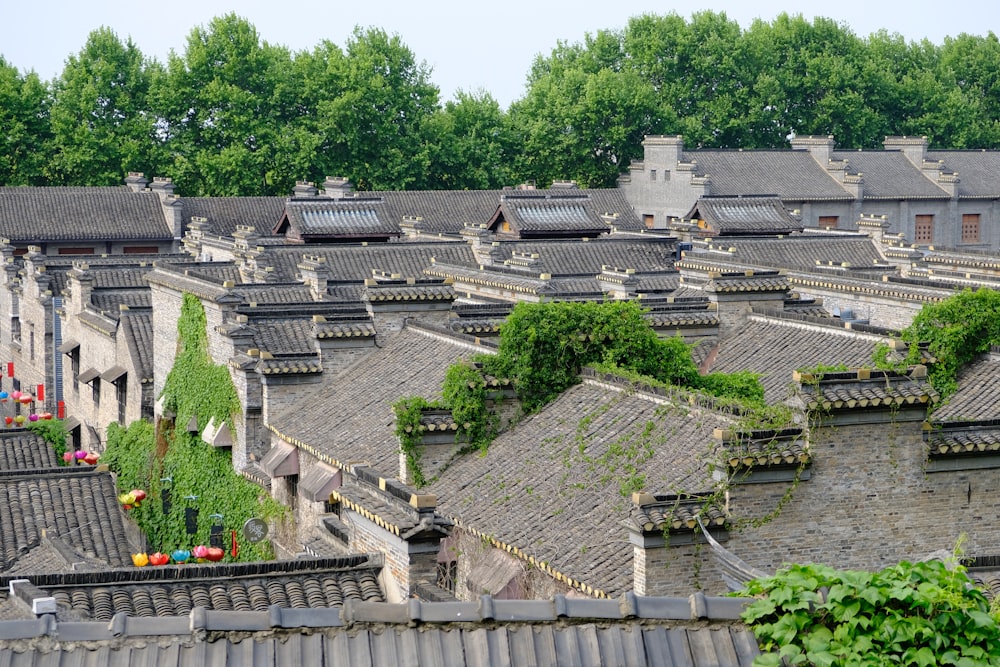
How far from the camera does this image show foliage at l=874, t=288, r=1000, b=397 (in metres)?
25.2

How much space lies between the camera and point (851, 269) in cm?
4131

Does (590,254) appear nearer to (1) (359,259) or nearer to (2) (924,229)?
(1) (359,259)

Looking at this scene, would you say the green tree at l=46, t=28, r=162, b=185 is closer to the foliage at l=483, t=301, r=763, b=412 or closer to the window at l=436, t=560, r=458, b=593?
the foliage at l=483, t=301, r=763, b=412

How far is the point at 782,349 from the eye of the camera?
2845 cm

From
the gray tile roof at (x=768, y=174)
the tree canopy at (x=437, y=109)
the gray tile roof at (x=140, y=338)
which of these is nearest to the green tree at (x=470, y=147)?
the tree canopy at (x=437, y=109)

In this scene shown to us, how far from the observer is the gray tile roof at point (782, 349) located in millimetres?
26672

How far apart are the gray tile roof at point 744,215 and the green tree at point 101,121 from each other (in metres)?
35.2

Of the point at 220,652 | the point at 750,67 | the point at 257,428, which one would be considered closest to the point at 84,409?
the point at 257,428

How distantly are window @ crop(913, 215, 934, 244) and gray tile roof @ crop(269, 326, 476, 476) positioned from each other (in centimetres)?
5697

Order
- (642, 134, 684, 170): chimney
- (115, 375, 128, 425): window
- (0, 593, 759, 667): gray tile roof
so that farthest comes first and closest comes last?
(642, 134, 684, 170): chimney < (115, 375, 128, 425): window < (0, 593, 759, 667): gray tile roof

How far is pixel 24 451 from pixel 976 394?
19800mm

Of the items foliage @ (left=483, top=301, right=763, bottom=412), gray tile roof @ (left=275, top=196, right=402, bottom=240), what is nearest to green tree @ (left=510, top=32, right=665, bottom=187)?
gray tile roof @ (left=275, top=196, right=402, bottom=240)

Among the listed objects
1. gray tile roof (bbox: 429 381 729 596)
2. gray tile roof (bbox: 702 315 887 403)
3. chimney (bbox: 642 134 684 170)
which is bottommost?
gray tile roof (bbox: 429 381 729 596)

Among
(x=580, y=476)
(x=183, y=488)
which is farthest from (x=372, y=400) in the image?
(x=580, y=476)
